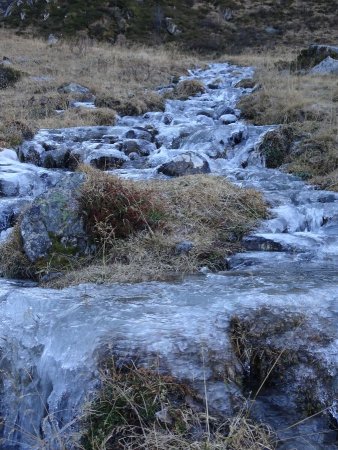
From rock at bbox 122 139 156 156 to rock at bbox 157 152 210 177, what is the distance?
7.17 feet

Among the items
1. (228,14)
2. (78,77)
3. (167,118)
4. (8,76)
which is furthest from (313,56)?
(228,14)

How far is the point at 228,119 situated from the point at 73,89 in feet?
17.5

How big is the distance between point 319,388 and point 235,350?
59 centimetres

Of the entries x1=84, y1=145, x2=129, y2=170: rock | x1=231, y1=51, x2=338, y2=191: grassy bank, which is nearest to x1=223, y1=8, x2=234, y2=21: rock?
x1=231, y1=51, x2=338, y2=191: grassy bank

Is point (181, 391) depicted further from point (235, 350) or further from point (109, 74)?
point (109, 74)

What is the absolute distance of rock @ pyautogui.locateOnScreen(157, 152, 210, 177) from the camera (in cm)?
928

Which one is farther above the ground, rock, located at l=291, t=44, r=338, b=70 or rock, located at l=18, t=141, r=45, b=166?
rock, located at l=291, t=44, r=338, b=70

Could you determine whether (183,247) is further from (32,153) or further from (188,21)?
(188,21)

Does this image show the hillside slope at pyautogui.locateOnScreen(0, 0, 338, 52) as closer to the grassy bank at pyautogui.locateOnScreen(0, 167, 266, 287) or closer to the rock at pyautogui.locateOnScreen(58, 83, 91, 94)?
the rock at pyautogui.locateOnScreen(58, 83, 91, 94)

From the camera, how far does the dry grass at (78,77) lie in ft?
45.9

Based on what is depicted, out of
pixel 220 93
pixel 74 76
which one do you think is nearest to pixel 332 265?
pixel 220 93

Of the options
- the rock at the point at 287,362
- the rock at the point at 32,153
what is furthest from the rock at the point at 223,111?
the rock at the point at 287,362

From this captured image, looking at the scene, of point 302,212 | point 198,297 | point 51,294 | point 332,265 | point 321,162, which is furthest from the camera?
point 321,162

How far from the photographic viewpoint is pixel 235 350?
3.71 metres
